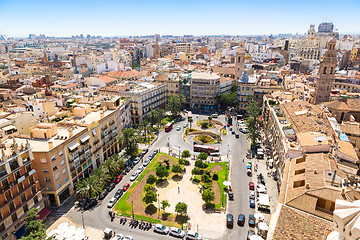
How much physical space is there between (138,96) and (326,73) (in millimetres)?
67899

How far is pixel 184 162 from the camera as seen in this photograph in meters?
73.2

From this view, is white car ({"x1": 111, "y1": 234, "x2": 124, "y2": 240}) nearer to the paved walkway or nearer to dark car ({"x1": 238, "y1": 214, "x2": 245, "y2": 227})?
the paved walkway

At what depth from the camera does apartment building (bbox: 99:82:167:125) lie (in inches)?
3966

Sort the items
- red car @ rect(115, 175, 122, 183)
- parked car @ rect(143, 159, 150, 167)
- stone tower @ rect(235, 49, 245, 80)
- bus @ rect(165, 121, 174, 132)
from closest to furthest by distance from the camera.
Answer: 1. red car @ rect(115, 175, 122, 183)
2. parked car @ rect(143, 159, 150, 167)
3. bus @ rect(165, 121, 174, 132)
4. stone tower @ rect(235, 49, 245, 80)

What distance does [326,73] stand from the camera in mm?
81625

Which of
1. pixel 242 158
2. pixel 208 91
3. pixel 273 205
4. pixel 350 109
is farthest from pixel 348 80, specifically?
pixel 273 205

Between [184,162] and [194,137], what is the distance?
2222 centimetres

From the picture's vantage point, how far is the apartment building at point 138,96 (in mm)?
100731

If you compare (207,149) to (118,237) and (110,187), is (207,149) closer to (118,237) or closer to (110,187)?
(110,187)

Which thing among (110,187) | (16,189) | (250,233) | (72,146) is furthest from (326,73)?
(16,189)

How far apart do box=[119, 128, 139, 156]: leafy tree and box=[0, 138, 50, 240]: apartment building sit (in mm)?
27760

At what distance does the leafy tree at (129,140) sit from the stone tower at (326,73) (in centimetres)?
6368

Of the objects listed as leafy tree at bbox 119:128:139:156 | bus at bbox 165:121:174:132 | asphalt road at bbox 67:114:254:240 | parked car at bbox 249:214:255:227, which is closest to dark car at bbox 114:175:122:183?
asphalt road at bbox 67:114:254:240

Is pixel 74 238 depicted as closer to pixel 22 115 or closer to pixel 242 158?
pixel 22 115
